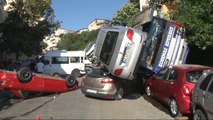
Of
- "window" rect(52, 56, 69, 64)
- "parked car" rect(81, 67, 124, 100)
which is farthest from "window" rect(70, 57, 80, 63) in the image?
"parked car" rect(81, 67, 124, 100)

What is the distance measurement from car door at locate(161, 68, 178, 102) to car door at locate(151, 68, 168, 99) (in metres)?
0.32

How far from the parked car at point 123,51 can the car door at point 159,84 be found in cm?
101

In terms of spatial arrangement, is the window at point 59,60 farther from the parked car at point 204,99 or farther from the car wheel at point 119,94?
the parked car at point 204,99

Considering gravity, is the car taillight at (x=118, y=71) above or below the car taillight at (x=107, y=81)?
above

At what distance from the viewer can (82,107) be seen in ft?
53.4

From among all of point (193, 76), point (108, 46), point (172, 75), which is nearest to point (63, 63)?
point (108, 46)

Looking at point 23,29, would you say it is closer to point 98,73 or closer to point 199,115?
point 98,73

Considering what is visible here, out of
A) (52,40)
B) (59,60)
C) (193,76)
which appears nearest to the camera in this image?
(193,76)

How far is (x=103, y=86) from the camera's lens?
→ 697 inches

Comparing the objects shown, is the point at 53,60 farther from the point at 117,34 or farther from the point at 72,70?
the point at 117,34

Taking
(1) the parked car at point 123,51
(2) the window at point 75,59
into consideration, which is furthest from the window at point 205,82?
(2) the window at point 75,59

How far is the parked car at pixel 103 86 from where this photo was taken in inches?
696

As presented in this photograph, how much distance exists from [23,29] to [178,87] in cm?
2876

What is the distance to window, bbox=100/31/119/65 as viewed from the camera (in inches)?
669
